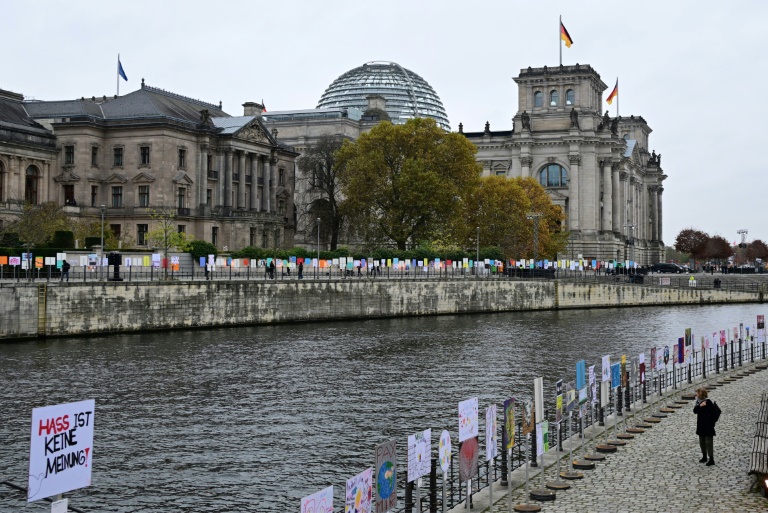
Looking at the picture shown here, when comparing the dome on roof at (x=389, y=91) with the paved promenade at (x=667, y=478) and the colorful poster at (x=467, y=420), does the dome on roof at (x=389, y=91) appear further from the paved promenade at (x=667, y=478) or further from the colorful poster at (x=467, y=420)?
the colorful poster at (x=467, y=420)

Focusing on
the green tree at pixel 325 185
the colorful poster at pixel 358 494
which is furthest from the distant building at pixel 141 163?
the colorful poster at pixel 358 494

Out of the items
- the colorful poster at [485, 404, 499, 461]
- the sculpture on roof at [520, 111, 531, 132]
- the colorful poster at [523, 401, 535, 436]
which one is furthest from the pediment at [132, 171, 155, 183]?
the colorful poster at [485, 404, 499, 461]

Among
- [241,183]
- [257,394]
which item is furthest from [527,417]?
[241,183]

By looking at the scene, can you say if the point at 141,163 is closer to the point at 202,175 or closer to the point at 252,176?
the point at 202,175

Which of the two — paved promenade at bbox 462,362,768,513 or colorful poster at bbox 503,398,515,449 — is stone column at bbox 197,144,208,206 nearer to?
paved promenade at bbox 462,362,768,513

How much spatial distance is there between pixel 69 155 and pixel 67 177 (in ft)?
8.31

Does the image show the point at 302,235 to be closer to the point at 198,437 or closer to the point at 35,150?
the point at 35,150

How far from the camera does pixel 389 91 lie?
17500cm

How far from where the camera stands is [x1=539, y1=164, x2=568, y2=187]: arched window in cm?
15488

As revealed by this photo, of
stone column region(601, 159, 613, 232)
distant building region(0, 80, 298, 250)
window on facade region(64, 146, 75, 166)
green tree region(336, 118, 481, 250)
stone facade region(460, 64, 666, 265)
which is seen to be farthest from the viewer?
stone column region(601, 159, 613, 232)

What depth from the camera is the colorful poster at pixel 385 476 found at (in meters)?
16.1

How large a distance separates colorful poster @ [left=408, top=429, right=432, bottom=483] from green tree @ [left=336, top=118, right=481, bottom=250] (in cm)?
8164

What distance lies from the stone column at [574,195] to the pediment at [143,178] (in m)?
77.5

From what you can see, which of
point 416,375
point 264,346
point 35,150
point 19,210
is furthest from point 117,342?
point 35,150
